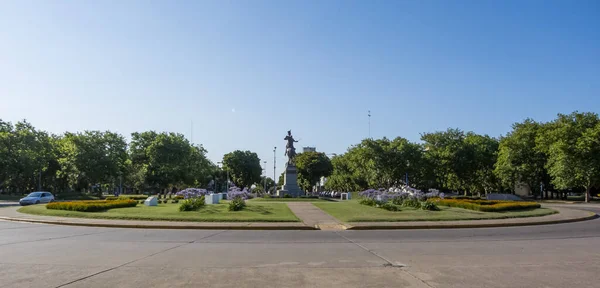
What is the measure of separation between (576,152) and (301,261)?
53.1 metres

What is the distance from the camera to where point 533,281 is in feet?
26.7

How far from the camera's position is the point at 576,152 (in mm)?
51906

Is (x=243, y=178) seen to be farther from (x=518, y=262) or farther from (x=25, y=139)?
(x=518, y=262)

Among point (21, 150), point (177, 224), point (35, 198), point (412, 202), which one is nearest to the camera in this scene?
point (177, 224)

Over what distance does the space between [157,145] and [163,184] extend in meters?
6.09

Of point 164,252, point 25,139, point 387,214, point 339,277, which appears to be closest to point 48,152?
point 25,139

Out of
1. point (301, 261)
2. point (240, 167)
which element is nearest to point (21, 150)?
point (240, 167)

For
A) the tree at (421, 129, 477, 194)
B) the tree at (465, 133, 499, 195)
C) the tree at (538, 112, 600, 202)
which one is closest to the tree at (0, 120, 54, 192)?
the tree at (421, 129, 477, 194)

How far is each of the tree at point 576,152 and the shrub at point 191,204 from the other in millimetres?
45216

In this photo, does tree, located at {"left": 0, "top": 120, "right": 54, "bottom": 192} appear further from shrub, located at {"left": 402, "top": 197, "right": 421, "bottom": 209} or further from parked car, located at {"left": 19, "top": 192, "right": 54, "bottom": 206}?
shrub, located at {"left": 402, "top": 197, "right": 421, "bottom": 209}

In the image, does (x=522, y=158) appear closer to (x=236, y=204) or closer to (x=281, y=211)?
(x=281, y=211)

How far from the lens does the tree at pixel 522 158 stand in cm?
6069

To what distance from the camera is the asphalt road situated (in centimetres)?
816

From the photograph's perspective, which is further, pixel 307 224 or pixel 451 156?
pixel 451 156
